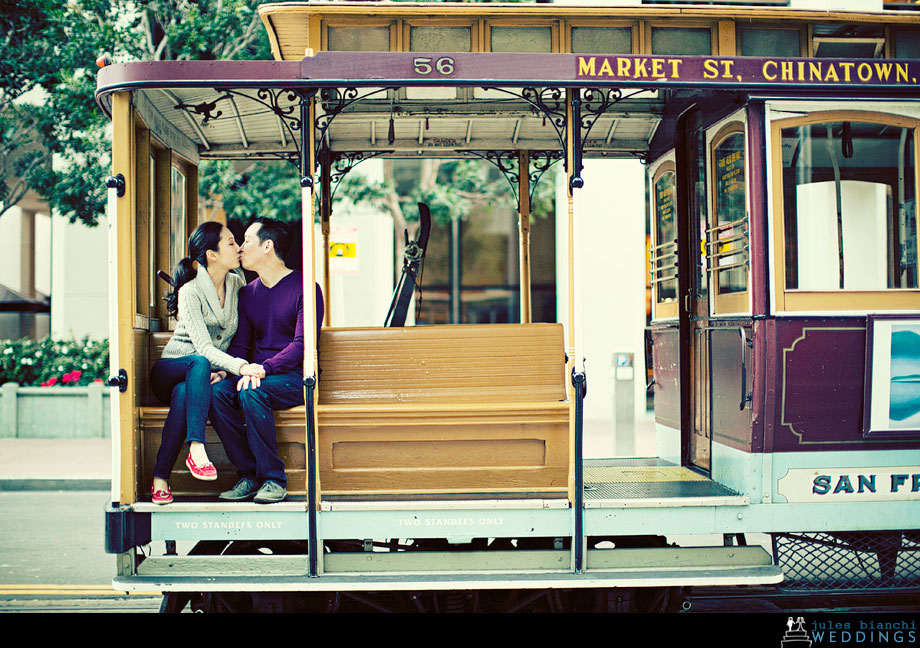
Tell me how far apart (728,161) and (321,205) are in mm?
2910

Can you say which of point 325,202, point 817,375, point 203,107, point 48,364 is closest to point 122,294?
point 203,107

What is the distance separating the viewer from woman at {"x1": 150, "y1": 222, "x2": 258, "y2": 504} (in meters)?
4.27

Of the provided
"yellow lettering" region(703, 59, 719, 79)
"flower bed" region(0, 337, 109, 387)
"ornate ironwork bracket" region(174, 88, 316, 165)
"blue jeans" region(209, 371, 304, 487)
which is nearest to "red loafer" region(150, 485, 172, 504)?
"blue jeans" region(209, 371, 304, 487)

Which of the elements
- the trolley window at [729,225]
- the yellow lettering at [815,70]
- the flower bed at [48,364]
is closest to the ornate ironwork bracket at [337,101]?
the trolley window at [729,225]

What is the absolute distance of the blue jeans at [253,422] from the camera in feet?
14.0

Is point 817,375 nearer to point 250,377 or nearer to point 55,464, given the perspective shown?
point 250,377

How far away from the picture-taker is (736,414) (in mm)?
4699

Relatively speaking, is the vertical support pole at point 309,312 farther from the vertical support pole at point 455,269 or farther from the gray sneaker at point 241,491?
the vertical support pole at point 455,269

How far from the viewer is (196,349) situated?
444 cm

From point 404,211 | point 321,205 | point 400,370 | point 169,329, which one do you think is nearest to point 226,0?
point 404,211

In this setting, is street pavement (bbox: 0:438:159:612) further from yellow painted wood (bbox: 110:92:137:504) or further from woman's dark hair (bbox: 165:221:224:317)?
woman's dark hair (bbox: 165:221:224:317)

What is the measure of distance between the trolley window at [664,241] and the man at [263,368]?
269 centimetres

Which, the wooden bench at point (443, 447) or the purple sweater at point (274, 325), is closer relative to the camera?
the wooden bench at point (443, 447)

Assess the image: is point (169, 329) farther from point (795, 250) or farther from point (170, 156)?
point (795, 250)
